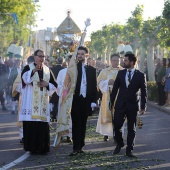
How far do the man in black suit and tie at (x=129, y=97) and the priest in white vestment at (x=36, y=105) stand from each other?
50.9 inches

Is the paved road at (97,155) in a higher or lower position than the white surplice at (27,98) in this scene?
lower

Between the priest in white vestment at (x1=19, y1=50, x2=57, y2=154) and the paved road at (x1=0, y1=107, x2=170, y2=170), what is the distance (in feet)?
0.88

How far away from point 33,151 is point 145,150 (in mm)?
2201

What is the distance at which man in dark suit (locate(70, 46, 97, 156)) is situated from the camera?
11.7 meters

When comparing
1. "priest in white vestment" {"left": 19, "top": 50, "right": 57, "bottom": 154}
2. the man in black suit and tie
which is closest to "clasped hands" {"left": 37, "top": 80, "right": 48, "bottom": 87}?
"priest in white vestment" {"left": 19, "top": 50, "right": 57, "bottom": 154}

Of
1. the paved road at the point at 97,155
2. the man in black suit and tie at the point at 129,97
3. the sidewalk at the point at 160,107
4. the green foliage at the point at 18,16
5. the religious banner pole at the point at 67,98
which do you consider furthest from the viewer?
the green foliage at the point at 18,16

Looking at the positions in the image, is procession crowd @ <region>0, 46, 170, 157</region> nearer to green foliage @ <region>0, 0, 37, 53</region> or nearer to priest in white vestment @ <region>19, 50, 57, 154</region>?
priest in white vestment @ <region>19, 50, 57, 154</region>

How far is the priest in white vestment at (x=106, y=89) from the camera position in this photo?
13.4 metres

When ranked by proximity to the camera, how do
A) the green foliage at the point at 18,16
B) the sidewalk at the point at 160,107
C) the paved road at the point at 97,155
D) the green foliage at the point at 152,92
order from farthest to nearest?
the green foliage at the point at 18,16 → the green foliage at the point at 152,92 → the sidewalk at the point at 160,107 → the paved road at the point at 97,155

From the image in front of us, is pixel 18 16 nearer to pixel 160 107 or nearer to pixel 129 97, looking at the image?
pixel 160 107

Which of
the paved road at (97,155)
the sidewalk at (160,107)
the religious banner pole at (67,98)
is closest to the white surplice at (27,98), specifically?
the religious banner pole at (67,98)

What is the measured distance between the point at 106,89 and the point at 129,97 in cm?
200

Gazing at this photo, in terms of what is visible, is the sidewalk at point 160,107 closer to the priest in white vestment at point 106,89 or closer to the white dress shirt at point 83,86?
the priest in white vestment at point 106,89

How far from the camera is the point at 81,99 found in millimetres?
11688
